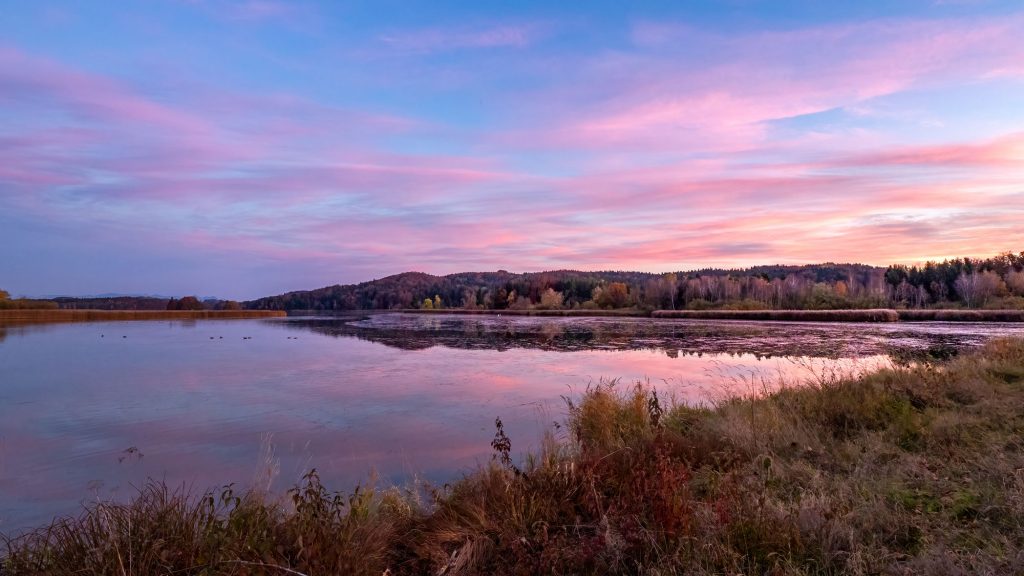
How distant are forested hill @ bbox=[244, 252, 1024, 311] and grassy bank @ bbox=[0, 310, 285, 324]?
5330 cm

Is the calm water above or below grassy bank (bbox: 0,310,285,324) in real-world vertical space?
below

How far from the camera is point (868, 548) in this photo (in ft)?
11.8

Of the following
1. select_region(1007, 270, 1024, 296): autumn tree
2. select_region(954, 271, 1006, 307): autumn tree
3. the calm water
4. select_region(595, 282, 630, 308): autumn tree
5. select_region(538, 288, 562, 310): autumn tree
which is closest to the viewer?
the calm water

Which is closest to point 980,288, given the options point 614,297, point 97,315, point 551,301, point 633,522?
point 614,297

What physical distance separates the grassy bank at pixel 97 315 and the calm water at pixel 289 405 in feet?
105

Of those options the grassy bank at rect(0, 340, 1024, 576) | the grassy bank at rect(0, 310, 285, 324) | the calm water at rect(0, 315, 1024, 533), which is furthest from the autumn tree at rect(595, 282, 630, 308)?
the grassy bank at rect(0, 340, 1024, 576)

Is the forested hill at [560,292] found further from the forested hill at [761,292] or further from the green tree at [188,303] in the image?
the green tree at [188,303]

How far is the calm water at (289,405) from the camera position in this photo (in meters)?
6.54

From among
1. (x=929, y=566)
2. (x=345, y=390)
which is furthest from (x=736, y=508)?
(x=345, y=390)

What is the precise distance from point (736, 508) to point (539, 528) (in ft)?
5.25

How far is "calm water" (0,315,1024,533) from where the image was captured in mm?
6543

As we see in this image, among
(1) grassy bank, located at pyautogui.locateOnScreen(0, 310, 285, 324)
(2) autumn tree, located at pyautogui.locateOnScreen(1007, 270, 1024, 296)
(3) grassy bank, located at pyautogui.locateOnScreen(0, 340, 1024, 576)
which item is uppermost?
(2) autumn tree, located at pyautogui.locateOnScreen(1007, 270, 1024, 296)

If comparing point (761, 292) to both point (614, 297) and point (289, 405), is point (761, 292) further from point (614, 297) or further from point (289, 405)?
point (289, 405)

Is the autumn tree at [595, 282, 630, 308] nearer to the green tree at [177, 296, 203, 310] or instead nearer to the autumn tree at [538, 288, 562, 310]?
the autumn tree at [538, 288, 562, 310]
